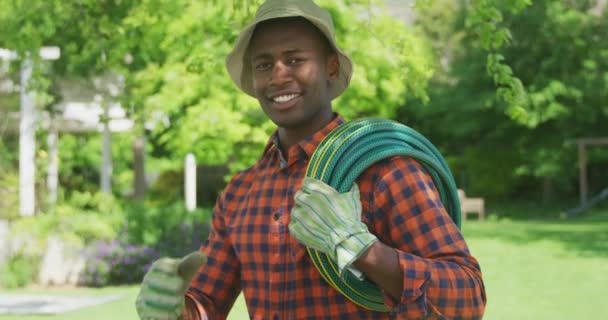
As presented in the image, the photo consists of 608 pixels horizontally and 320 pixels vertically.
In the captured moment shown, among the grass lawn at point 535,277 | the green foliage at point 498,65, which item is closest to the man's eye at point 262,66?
the green foliage at point 498,65

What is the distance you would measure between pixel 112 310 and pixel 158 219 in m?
2.95

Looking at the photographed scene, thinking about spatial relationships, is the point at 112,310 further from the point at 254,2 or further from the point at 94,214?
the point at 254,2

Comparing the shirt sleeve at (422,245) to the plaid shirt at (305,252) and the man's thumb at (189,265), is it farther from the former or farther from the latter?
the man's thumb at (189,265)

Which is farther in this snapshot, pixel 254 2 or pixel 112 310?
pixel 112 310

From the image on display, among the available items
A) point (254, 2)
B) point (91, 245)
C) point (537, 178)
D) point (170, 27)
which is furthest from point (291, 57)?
point (537, 178)

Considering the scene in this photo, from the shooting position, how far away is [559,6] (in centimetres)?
2844

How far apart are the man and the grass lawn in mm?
6697

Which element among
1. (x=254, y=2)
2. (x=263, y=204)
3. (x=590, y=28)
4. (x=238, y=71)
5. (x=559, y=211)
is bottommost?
(x=559, y=211)

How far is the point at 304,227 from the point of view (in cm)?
179

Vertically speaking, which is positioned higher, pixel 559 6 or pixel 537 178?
pixel 559 6

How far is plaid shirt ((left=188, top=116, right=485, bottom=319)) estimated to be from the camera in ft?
5.83

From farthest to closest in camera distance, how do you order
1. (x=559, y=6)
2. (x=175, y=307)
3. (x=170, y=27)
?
(x=559, y=6) → (x=170, y=27) → (x=175, y=307)

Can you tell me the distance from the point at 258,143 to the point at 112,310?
404 cm

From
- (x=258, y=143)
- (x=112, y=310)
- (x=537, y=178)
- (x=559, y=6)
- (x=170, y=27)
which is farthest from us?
(x=537, y=178)
